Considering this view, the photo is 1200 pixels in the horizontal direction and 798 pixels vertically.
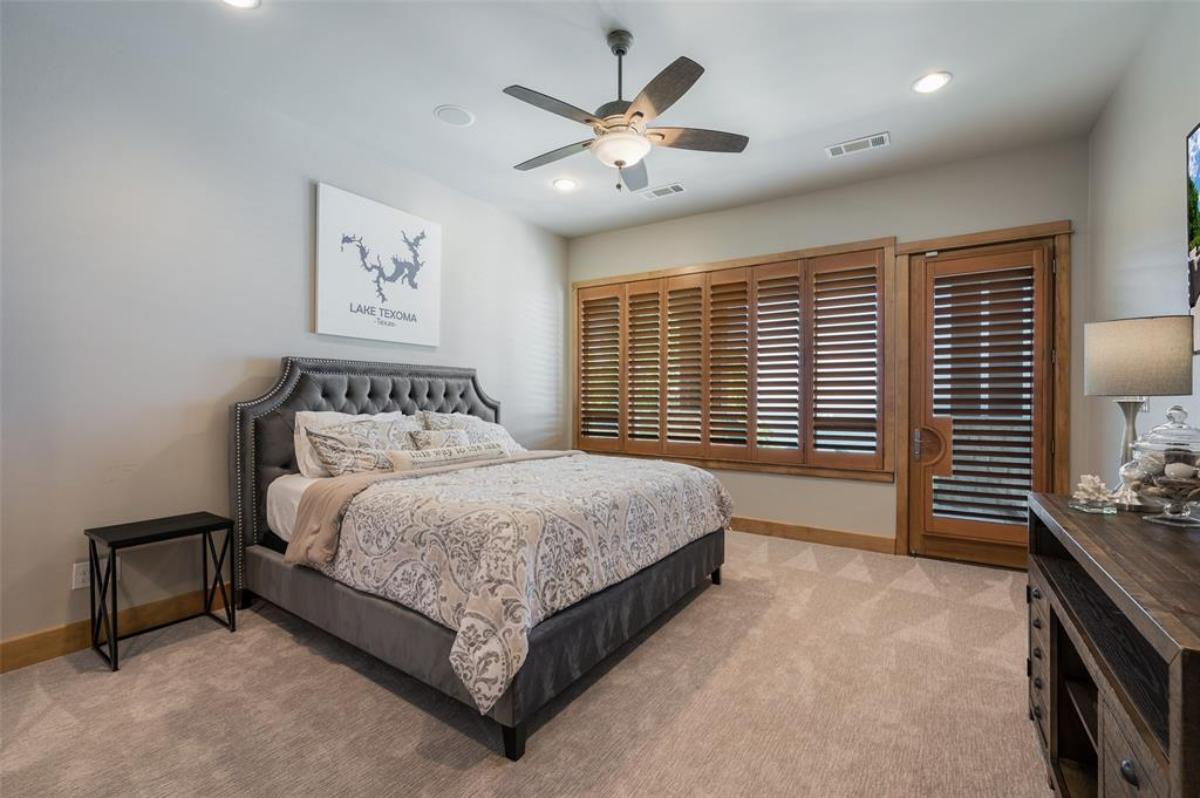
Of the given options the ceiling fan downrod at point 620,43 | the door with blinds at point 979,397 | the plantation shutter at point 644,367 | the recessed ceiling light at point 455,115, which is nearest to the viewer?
the ceiling fan downrod at point 620,43

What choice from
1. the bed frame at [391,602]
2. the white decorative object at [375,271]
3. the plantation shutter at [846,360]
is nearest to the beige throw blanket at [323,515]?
the bed frame at [391,602]

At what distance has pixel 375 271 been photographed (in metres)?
3.73

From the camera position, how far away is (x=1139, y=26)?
2383 mm

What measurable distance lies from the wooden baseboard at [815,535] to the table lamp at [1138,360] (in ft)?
7.98

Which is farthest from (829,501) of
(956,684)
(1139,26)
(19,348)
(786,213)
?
(19,348)

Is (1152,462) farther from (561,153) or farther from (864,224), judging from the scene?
(864,224)

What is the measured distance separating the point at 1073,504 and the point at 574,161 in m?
3.42

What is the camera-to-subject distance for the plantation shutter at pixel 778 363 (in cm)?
438

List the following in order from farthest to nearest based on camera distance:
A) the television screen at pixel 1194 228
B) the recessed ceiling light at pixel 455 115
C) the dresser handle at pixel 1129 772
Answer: the recessed ceiling light at pixel 455 115 → the television screen at pixel 1194 228 → the dresser handle at pixel 1129 772

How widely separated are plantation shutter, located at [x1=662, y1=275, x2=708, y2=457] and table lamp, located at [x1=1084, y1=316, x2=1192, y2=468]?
3.12m

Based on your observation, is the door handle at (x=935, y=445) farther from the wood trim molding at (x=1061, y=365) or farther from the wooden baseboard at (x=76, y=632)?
the wooden baseboard at (x=76, y=632)

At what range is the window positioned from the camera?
4125 mm

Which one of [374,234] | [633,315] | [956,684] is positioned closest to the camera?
[956,684]

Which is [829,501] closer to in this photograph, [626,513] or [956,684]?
[956,684]
